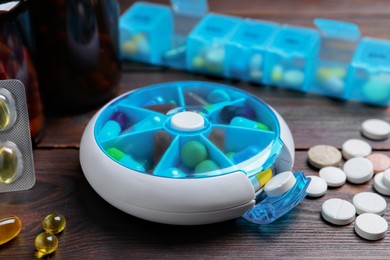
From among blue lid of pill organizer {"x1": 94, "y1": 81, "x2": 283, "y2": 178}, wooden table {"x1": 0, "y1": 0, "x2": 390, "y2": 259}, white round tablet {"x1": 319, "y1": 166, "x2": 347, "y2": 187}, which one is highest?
blue lid of pill organizer {"x1": 94, "y1": 81, "x2": 283, "y2": 178}

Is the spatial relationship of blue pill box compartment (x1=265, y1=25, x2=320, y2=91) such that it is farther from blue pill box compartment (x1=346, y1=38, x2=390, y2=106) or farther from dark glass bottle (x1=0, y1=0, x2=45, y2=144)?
dark glass bottle (x1=0, y1=0, x2=45, y2=144)

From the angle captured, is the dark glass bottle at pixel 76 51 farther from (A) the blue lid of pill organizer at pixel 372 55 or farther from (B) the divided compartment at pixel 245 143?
(A) the blue lid of pill organizer at pixel 372 55

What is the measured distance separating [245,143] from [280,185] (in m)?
0.07

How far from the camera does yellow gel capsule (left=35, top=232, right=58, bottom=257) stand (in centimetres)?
58

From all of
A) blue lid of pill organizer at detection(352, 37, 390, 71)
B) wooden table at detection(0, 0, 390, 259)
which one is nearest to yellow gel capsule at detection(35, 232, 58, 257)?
wooden table at detection(0, 0, 390, 259)

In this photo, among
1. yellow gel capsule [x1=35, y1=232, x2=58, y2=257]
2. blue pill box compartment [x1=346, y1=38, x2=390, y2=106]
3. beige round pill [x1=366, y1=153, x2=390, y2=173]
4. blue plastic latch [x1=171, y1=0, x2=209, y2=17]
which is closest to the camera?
yellow gel capsule [x1=35, y1=232, x2=58, y2=257]

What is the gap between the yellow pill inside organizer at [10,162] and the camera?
593 millimetres

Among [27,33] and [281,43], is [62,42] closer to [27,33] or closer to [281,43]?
[27,33]

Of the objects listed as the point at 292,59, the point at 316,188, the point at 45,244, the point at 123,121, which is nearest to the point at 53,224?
the point at 45,244

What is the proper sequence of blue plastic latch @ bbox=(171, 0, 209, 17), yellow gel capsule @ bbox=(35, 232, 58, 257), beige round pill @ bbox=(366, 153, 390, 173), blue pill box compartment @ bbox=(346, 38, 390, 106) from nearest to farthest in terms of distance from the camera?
yellow gel capsule @ bbox=(35, 232, 58, 257), beige round pill @ bbox=(366, 153, 390, 173), blue pill box compartment @ bbox=(346, 38, 390, 106), blue plastic latch @ bbox=(171, 0, 209, 17)

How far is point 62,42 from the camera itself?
0.74m

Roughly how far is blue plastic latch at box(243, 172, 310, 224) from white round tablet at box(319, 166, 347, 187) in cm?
7

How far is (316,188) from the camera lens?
2.16 feet

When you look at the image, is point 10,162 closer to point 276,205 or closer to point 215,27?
point 276,205
